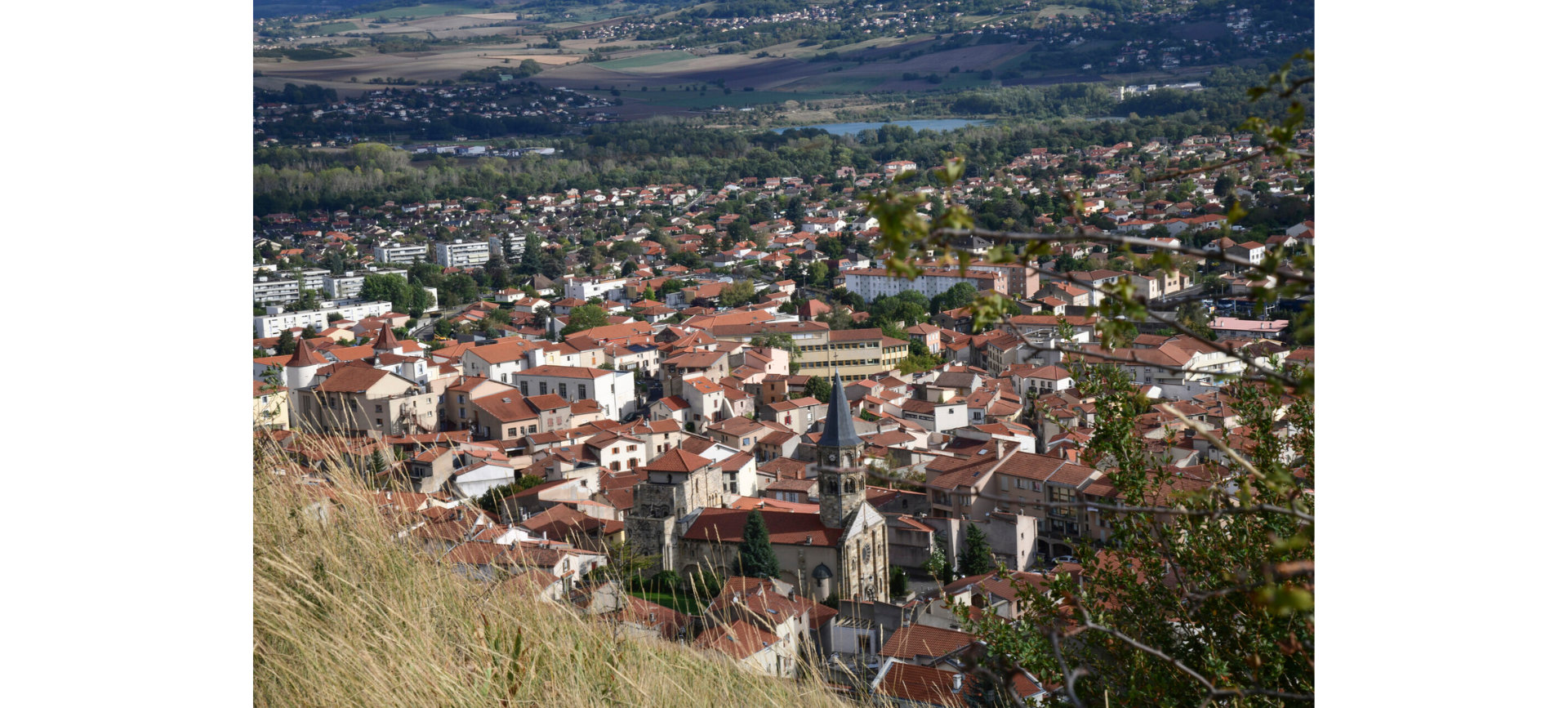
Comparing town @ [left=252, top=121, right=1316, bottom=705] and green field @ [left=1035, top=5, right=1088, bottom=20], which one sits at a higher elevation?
green field @ [left=1035, top=5, right=1088, bottom=20]

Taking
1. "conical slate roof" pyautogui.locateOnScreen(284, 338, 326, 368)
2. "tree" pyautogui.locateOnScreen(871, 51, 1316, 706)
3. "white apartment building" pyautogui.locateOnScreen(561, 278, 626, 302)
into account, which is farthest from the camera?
"white apartment building" pyautogui.locateOnScreen(561, 278, 626, 302)

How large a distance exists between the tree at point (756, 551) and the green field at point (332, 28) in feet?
19.8

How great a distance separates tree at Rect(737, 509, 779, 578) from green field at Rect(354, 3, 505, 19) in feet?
41.8

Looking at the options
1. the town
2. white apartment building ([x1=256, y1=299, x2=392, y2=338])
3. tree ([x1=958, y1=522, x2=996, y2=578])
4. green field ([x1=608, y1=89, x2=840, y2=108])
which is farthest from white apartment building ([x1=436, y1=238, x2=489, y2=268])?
tree ([x1=958, y1=522, x2=996, y2=578])

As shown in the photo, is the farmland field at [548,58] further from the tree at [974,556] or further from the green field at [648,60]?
the tree at [974,556]

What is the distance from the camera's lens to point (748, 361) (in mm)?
16719

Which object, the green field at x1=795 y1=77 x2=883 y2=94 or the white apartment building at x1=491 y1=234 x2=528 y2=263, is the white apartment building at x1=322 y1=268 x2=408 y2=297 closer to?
the white apartment building at x1=491 y1=234 x2=528 y2=263

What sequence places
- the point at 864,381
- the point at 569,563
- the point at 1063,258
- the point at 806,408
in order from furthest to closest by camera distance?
1. the point at 864,381
2. the point at 806,408
3. the point at 569,563
4. the point at 1063,258

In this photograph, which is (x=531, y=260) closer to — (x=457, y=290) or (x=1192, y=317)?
(x=457, y=290)

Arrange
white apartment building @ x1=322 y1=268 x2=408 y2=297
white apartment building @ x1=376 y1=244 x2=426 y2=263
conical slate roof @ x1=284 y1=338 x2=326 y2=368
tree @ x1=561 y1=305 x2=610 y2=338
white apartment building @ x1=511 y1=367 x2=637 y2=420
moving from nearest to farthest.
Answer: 1. conical slate roof @ x1=284 y1=338 x2=326 y2=368
2. white apartment building @ x1=511 y1=367 x2=637 y2=420
3. tree @ x1=561 y1=305 x2=610 y2=338
4. white apartment building @ x1=322 y1=268 x2=408 y2=297
5. white apartment building @ x1=376 y1=244 x2=426 y2=263

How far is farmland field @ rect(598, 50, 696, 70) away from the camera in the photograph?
98.3 feet
